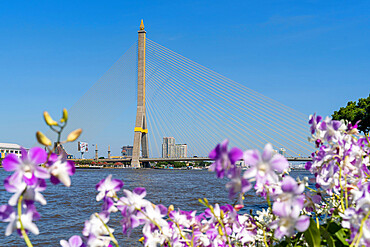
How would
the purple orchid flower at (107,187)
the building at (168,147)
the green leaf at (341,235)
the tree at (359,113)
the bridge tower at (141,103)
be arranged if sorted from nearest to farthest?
the purple orchid flower at (107,187) < the green leaf at (341,235) < the tree at (359,113) < the bridge tower at (141,103) < the building at (168,147)

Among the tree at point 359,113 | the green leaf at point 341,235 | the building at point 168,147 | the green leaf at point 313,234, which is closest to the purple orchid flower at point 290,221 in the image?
the green leaf at point 313,234

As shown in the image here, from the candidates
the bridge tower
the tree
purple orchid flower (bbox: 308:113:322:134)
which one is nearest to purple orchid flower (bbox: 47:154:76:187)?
purple orchid flower (bbox: 308:113:322:134)

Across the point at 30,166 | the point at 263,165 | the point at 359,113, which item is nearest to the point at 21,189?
the point at 30,166

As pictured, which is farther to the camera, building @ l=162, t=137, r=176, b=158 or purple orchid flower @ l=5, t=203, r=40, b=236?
building @ l=162, t=137, r=176, b=158

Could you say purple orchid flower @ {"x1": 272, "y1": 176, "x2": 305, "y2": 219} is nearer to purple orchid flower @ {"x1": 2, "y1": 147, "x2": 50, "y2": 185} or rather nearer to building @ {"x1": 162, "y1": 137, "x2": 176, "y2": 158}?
purple orchid flower @ {"x1": 2, "y1": 147, "x2": 50, "y2": 185}

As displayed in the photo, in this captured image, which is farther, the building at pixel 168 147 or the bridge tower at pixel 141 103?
the building at pixel 168 147

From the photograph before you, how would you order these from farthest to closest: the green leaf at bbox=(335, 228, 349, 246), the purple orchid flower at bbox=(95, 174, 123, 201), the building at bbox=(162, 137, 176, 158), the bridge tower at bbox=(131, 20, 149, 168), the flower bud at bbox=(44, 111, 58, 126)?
the building at bbox=(162, 137, 176, 158) → the bridge tower at bbox=(131, 20, 149, 168) → the green leaf at bbox=(335, 228, 349, 246) → the purple orchid flower at bbox=(95, 174, 123, 201) → the flower bud at bbox=(44, 111, 58, 126)

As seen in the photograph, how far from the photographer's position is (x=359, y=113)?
1656cm

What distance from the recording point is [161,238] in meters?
0.86

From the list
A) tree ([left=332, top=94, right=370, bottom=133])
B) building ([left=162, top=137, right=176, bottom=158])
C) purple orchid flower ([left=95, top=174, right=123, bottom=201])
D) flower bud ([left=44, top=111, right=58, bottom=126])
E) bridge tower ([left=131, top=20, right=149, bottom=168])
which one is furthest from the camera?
building ([left=162, top=137, right=176, bottom=158])

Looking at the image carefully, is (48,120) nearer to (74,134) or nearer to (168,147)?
(74,134)

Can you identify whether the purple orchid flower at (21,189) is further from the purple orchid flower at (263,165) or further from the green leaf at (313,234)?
the green leaf at (313,234)

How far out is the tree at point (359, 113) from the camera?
16.2m

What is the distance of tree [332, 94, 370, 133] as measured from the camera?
16172 mm
